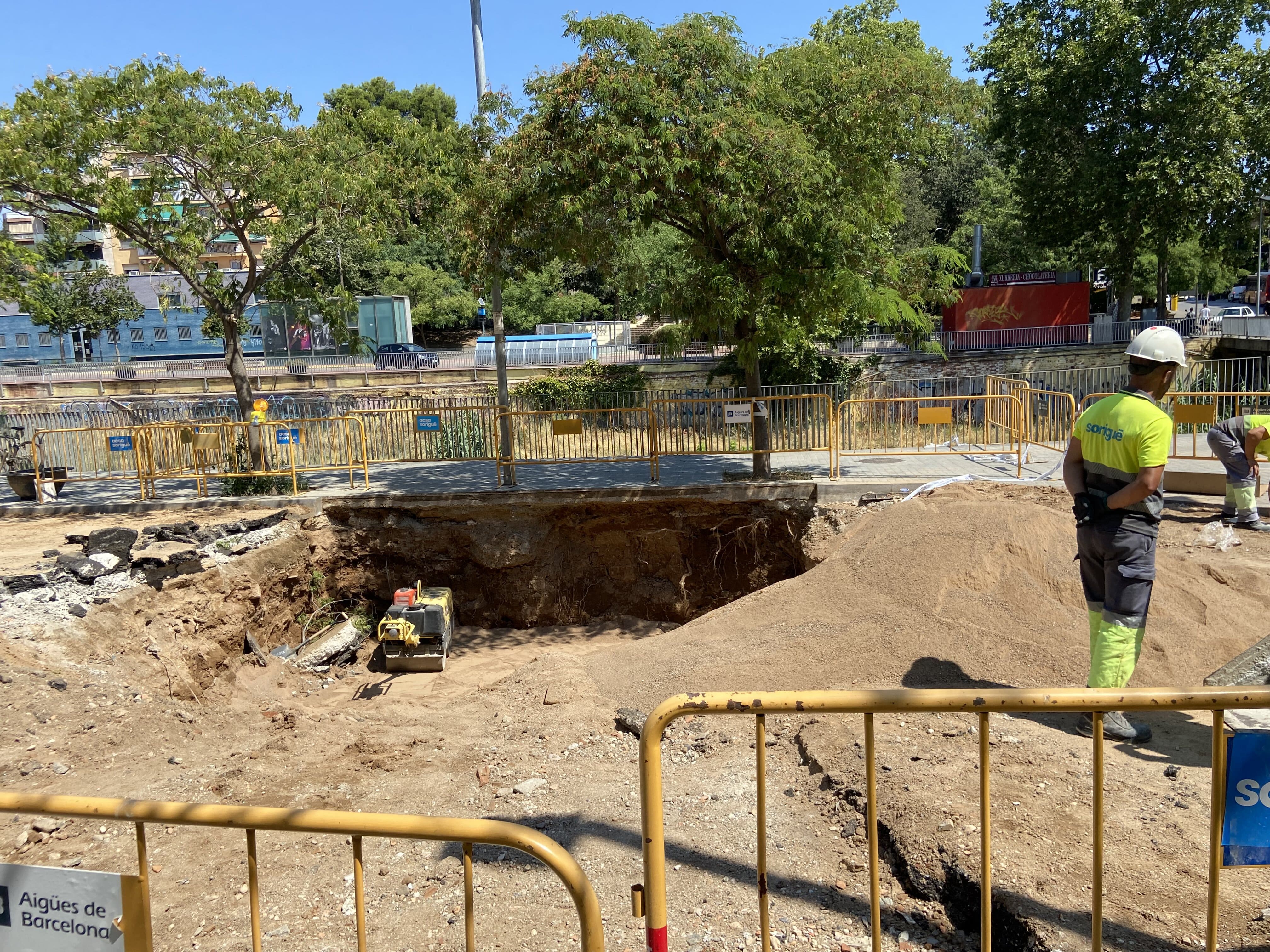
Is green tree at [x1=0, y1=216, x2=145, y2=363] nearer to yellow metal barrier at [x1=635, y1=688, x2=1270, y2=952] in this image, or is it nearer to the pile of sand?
the pile of sand

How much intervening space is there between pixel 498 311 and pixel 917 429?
7753 millimetres

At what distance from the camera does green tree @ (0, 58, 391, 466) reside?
12375 millimetres

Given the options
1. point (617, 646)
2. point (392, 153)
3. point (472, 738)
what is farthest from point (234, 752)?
point (392, 153)

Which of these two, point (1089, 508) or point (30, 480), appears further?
point (30, 480)

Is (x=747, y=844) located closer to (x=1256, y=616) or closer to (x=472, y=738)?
(x=472, y=738)

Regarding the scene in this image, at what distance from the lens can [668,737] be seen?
22.2 feet

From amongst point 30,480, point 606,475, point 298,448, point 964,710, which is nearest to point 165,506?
point 30,480

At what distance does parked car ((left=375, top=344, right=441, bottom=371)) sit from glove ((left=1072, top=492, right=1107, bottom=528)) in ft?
106

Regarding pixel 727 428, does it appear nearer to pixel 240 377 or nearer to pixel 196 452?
pixel 240 377

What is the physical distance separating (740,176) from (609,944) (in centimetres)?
935

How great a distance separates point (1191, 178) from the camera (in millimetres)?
28109

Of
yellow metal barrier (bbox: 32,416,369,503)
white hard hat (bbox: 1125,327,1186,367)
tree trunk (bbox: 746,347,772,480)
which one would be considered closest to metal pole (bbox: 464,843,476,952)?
white hard hat (bbox: 1125,327,1186,367)

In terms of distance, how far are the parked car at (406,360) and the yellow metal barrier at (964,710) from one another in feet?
110

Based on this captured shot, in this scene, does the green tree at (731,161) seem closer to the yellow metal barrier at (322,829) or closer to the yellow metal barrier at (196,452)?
the yellow metal barrier at (196,452)
